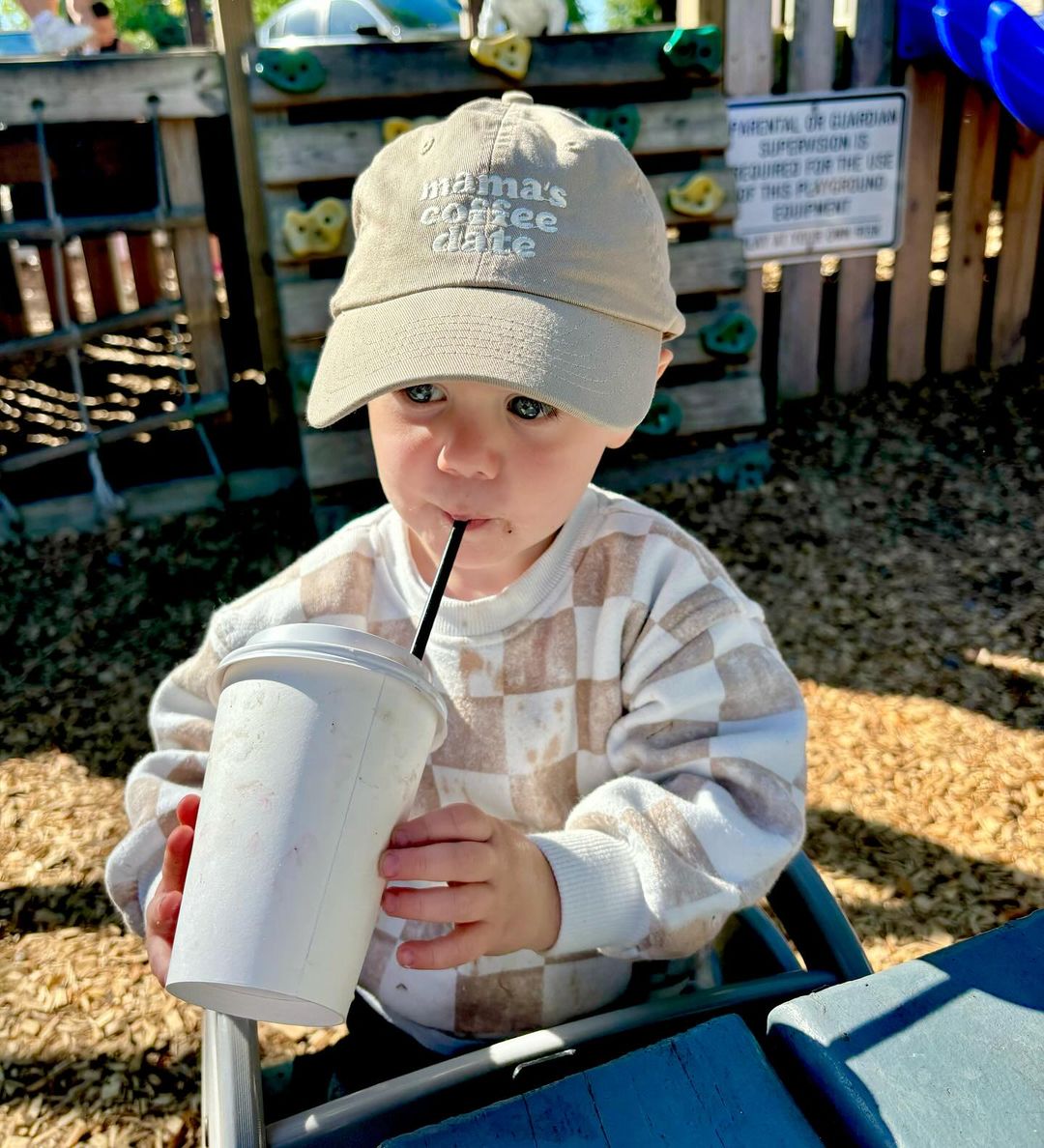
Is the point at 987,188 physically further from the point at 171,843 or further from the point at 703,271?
the point at 171,843

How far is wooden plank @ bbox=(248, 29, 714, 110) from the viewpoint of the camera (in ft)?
12.1

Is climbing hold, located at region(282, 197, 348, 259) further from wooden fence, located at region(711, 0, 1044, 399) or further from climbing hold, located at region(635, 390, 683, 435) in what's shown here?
wooden fence, located at region(711, 0, 1044, 399)

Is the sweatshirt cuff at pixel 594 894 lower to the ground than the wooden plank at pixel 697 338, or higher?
higher

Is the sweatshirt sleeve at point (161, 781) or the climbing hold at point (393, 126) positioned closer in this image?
the sweatshirt sleeve at point (161, 781)

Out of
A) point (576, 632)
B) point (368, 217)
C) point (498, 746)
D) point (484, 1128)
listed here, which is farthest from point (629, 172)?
point (484, 1128)

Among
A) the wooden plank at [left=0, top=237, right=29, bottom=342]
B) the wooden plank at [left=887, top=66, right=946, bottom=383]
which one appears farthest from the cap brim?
the wooden plank at [left=0, top=237, right=29, bottom=342]

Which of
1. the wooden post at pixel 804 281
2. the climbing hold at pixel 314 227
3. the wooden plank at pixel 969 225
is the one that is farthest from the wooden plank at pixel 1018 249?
the climbing hold at pixel 314 227

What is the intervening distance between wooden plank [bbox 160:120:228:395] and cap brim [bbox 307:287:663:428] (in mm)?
3086

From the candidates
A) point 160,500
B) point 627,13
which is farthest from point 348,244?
point 627,13

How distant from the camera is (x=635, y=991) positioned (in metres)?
1.43

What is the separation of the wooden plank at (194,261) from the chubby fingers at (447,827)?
11.4ft

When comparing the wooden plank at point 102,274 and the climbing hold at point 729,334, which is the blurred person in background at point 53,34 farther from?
the climbing hold at point 729,334

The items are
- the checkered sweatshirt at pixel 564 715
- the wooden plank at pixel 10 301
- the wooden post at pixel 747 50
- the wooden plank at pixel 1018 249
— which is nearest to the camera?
the checkered sweatshirt at pixel 564 715

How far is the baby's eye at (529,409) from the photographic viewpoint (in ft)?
3.80
